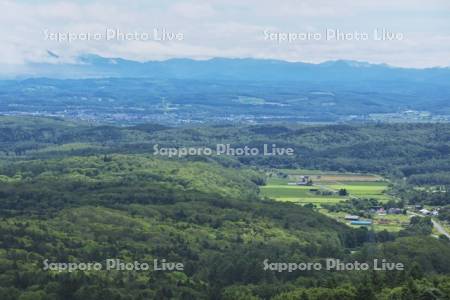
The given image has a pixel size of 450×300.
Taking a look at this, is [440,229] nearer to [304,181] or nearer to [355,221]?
[355,221]

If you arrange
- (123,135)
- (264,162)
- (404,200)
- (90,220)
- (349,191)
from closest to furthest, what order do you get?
1. (90,220)
2. (404,200)
3. (349,191)
4. (264,162)
5. (123,135)

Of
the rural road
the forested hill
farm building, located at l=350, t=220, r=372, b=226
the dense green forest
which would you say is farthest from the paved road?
the forested hill

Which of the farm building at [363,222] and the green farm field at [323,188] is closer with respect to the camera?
the farm building at [363,222]

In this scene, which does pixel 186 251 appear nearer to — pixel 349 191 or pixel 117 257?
pixel 117 257

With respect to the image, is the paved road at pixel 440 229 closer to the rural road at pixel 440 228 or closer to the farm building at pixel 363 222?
the rural road at pixel 440 228

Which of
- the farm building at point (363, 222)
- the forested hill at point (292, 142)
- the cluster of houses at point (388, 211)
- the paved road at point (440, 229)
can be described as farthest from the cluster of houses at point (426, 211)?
the forested hill at point (292, 142)

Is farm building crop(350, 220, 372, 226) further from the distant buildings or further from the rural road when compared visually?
the distant buildings

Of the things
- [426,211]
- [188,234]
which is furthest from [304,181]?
[188,234]

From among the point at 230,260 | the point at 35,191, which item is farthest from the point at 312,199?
the point at 230,260

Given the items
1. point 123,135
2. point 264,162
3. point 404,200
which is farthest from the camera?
point 123,135
